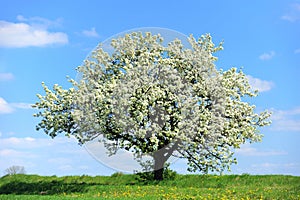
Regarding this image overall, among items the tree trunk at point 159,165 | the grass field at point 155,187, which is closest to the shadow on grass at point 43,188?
the grass field at point 155,187

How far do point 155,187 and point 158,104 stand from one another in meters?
4.54

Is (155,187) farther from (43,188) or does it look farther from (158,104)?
(43,188)

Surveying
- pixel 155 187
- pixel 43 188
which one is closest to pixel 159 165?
pixel 155 187

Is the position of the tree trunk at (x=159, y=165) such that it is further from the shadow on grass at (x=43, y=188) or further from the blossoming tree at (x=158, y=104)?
the shadow on grass at (x=43, y=188)

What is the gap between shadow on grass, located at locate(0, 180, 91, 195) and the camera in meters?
25.0

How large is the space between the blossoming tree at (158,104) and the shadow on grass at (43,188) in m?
2.96

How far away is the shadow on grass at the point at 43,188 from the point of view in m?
25.0

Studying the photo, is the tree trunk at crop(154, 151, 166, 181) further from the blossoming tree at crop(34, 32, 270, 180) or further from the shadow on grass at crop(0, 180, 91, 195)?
the shadow on grass at crop(0, 180, 91, 195)

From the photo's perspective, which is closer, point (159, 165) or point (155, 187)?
point (155, 187)

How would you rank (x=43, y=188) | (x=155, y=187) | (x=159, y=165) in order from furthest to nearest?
(x=43, y=188), (x=159, y=165), (x=155, y=187)

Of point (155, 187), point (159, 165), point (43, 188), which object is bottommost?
point (155, 187)

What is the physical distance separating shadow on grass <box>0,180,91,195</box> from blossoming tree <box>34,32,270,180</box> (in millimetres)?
2958

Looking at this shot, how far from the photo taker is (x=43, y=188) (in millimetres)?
27438

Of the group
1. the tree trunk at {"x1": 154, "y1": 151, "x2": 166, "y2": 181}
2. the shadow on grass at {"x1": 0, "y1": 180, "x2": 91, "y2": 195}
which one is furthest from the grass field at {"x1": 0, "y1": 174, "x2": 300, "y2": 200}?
the tree trunk at {"x1": 154, "y1": 151, "x2": 166, "y2": 181}
